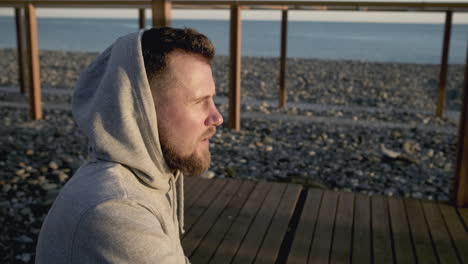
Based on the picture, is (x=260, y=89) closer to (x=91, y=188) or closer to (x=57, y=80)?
(x=57, y=80)

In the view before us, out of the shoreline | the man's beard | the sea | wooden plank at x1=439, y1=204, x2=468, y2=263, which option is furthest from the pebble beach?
the sea

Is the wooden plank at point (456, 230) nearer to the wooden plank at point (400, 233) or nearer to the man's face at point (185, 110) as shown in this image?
the wooden plank at point (400, 233)

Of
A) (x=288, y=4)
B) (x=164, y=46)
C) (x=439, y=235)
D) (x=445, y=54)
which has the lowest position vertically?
(x=439, y=235)

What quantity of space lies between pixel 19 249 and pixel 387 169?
4.38 m

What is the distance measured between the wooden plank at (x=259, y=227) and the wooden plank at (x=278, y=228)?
0.03 m

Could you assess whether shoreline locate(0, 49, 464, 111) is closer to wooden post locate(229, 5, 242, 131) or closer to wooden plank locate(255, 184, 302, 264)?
wooden post locate(229, 5, 242, 131)

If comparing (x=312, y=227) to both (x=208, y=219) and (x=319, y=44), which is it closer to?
(x=208, y=219)

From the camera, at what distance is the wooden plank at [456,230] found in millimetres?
3086

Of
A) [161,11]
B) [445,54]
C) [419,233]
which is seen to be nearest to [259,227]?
[419,233]

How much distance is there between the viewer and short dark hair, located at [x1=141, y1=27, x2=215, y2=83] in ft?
5.47

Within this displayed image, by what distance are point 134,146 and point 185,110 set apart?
24 centimetres

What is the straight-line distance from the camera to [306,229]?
3375mm

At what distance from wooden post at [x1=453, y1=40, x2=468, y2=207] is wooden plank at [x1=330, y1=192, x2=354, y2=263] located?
838 millimetres

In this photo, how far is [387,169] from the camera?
6.20 m
